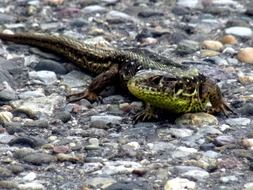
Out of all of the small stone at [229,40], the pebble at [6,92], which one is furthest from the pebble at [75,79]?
the small stone at [229,40]

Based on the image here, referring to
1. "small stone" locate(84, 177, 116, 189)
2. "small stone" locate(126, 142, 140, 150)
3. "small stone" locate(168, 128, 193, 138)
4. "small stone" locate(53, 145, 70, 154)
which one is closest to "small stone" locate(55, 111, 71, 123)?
"small stone" locate(53, 145, 70, 154)

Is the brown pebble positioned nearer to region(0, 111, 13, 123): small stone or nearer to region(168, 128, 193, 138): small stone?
region(0, 111, 13, 123): small stone

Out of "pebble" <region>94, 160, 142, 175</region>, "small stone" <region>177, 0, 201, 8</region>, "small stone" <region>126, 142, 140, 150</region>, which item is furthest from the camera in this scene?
"small stone" <region>177, 0, 201, 8</region>

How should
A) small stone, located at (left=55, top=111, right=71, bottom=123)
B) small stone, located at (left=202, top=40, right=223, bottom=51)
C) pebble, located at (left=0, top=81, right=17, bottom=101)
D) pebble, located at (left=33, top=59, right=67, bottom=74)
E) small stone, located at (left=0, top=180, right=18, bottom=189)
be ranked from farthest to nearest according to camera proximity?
small stone, located at (left=202, top=40, right=223, bottom=51), pebble, located at (left=33, top=59, right=67, bottom=74), pebble, located at (left=0, top=81, right=17, bottom=101), small stone, located at (left=55, top=111, right=71, bottom=123), small stone, located at (left=0, top=180, right=18, bottom=189)

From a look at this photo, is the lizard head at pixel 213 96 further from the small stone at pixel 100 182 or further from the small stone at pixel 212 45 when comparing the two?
the small stone at pixel 212 45

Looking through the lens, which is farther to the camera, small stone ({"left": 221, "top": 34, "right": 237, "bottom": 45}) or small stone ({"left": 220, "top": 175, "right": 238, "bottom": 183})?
small stone ({"left": 221, "top": 34, "right": 237, "bottom": 45})

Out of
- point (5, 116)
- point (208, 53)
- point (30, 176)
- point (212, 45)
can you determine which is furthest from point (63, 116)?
point (212, 45)

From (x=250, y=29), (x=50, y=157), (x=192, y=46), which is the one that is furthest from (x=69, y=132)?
(x=250, y=29)
